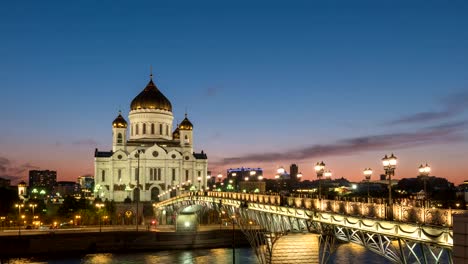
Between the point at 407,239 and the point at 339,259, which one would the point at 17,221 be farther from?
the point at 407,239

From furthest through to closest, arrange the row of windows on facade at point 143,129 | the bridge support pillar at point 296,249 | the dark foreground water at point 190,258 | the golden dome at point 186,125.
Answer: the golden dome at point 186,125 < the row of windows on facade at point 143,129 < the dark foreground water at point 190,258 < the bridge support pillar at point 296,249

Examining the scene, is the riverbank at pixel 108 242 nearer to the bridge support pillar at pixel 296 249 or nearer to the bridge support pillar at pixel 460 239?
the bridge support pillar at pixel 296 249

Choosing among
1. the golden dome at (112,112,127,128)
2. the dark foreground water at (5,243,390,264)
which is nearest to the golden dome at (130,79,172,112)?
the golden dome at (112,112,127,128)

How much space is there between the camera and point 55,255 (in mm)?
69500

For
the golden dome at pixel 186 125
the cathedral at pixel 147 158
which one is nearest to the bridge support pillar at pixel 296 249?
the cathedral at pixel 147 158

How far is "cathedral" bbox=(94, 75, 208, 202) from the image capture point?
118m

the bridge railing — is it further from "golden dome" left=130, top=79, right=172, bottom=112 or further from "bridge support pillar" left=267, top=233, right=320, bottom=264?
"golden dome" left=130, top=79, right=172, bottom=112

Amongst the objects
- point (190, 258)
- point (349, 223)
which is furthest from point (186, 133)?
point (349, 223)

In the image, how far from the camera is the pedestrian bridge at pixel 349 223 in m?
20.9

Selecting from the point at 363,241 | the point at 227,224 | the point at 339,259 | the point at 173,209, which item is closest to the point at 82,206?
the point at 173,209

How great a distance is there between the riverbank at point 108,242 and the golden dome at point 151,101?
48986mm

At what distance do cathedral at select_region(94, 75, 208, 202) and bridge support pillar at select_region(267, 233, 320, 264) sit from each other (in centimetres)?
7510

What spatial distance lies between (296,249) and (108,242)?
135ft

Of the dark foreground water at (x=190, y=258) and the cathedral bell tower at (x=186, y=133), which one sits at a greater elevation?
the cathedral bell tower at (x=186, y=133)
